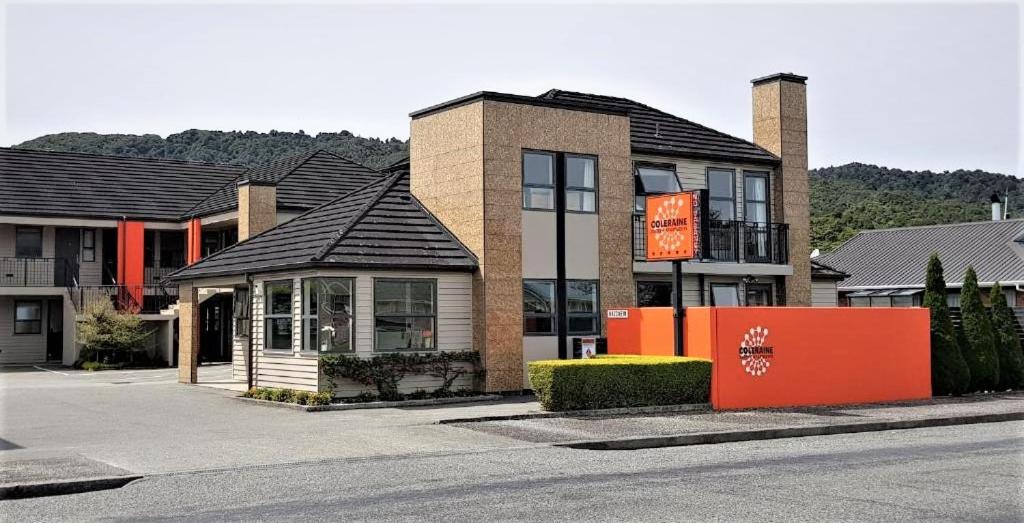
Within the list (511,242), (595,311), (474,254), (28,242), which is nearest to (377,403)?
(474,254)

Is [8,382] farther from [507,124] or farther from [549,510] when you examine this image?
[549,510]

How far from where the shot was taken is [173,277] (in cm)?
2691

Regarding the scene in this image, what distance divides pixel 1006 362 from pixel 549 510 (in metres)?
20.0

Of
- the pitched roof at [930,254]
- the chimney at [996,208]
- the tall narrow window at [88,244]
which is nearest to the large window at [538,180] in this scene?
the tall narrow window at [88,244]

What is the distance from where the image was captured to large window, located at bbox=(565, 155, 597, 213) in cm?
2413

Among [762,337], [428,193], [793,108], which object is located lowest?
[762,337]

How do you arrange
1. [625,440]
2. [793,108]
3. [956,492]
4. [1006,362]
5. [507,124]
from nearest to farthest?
[956,492] < [625,440] < [507,124] < [1006,362] < [793,108]

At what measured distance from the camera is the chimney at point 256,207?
2914 cm

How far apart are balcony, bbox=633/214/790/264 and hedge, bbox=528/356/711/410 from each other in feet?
21.9

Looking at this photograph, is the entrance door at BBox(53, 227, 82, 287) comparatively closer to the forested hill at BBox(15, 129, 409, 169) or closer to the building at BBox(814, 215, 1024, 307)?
the building at BBox(814, 215, 1024, 307)

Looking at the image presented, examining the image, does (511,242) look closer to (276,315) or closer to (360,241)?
(360,241)

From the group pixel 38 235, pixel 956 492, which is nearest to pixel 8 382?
pixel 38 235

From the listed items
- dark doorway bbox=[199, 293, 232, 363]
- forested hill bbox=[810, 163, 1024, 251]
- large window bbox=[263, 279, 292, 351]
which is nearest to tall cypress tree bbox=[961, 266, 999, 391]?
large window bbox=[263, 279, 292, 351]

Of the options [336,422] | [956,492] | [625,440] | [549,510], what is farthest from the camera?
[336,422]
